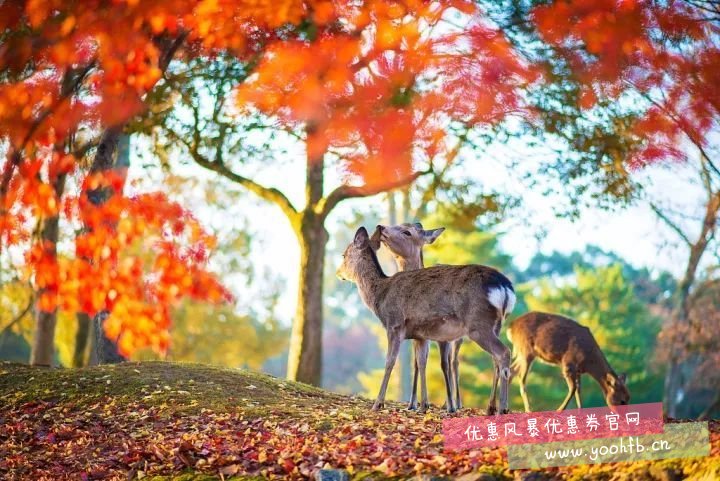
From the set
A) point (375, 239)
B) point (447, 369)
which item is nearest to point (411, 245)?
point (375, 239)

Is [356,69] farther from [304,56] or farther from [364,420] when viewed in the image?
[364,420]

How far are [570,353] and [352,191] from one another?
4.28 meters

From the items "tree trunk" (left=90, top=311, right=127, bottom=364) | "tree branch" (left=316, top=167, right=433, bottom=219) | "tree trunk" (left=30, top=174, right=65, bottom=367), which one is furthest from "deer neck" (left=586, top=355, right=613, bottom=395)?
"tree trunk" (left=30, top=174, right=65, bottom=367)

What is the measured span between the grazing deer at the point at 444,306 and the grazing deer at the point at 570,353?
2.61 metres

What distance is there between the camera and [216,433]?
8.78 m

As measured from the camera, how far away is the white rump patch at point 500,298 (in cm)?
894

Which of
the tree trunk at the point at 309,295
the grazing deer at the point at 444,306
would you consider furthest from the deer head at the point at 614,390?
the tree trunk at the point at 309,295

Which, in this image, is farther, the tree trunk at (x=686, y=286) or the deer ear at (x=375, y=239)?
the tree trunk at (x=686, y=286)

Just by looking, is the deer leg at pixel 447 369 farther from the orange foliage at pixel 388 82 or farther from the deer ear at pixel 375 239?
the orange foliage at pixel 388 82

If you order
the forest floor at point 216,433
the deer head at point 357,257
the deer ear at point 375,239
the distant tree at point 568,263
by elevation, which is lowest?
the forest floor at point 216,433

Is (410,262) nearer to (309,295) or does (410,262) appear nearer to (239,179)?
(309,295)

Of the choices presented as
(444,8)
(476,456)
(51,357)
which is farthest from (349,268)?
(51,357)

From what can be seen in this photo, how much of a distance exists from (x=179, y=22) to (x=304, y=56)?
2.07 meters

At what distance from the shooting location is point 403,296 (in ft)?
31.9
